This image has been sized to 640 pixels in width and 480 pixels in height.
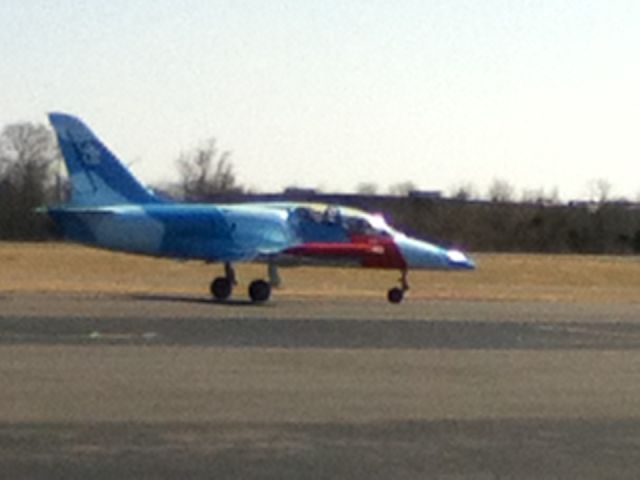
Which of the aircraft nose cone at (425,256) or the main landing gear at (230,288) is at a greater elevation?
the aircraft nose cone at (425,256)

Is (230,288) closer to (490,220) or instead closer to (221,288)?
(221,288)

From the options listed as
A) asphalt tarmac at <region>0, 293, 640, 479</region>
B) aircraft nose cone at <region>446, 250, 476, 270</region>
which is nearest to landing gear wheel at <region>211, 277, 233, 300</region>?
aircraft nose cone at <region>446, 250, 476, 270</region>

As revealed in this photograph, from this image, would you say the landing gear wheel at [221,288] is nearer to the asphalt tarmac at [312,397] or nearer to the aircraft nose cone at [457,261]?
the aircraft nose cone at [457,261]

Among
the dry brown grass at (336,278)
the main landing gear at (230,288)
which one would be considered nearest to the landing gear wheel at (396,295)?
the main landing gear at (230,288)

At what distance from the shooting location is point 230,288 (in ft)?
129

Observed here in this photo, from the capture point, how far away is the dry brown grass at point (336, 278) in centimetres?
4688

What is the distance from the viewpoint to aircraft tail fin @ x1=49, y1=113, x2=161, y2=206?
39438 mm

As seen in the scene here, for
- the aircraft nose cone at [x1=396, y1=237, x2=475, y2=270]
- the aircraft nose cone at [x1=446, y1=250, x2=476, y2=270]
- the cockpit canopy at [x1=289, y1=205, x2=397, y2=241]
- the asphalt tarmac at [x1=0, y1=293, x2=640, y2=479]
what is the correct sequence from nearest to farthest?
the asphalt tarmac at [x1=0, y1=293, x2=640, y2=479], the cockpit canopy at [x1=289, y1=205, x2=397, y2=241], the aircraft nose cone at [x1=396, y1=237, x2=475, y2=270], the aircraft nose cone at [x1=446, y1=250, x2=476, y2=270]

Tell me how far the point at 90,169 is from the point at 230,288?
386 cm

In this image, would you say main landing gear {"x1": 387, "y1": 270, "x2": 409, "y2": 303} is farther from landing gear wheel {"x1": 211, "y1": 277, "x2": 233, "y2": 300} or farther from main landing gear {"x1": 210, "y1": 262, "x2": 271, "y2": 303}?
landing gear wheel {"x1": 211, "y1": 277, "x2": 233, "y2": 300}

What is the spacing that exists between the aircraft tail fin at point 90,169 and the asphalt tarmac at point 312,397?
8.23 m

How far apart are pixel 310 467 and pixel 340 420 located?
9.62 ft

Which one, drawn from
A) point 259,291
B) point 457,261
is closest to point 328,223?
point 259,291

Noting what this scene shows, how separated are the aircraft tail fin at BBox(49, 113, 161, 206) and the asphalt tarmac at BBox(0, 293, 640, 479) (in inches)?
324
